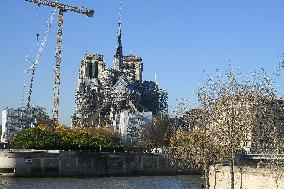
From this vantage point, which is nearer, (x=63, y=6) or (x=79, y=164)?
(x=79, y=164)

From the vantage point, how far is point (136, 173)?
104938 mm

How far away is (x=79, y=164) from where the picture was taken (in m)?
99.6

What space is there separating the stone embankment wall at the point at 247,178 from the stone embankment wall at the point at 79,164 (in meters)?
43.6

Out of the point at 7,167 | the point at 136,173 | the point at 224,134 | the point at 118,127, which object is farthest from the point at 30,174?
the point at 118,127

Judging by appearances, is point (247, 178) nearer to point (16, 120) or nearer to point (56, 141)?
point (56, 141)

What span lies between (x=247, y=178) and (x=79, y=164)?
53370 millimetres

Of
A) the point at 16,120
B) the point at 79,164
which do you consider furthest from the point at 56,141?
the point at 16,120

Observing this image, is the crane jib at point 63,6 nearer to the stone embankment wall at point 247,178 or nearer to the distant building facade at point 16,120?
the distant building facade at point 16,120

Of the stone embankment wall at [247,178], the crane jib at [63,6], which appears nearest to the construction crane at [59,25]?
the crane jib at [63,6]

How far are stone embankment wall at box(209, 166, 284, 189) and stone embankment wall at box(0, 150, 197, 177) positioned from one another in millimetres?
43623

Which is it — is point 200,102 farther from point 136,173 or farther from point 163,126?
point 163,126

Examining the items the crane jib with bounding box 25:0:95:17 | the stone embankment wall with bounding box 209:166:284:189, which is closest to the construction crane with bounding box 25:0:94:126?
the crane jib with bounding box 25:0:95:17

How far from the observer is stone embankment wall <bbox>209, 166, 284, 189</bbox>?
44.1m

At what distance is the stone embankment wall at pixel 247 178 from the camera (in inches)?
1737
